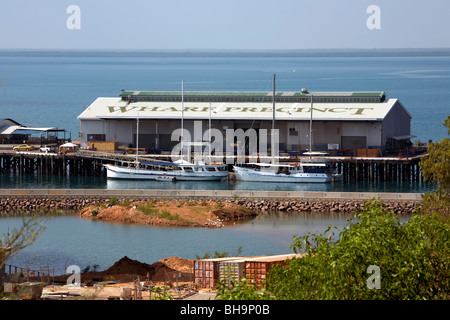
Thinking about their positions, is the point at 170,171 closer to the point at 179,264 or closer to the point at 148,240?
the point at 148,240

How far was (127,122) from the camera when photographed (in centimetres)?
9200

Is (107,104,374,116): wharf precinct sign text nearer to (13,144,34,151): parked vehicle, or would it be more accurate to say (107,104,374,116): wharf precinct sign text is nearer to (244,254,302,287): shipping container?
(13,144,34,151): parked vehicle

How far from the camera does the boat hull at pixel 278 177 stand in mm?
84250

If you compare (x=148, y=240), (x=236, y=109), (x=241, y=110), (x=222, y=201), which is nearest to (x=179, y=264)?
(x=148, y=240)

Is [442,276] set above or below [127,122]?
below

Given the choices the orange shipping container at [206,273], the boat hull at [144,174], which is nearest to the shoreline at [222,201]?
the boat hull at [144,174]

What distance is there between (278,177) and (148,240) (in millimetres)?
29346

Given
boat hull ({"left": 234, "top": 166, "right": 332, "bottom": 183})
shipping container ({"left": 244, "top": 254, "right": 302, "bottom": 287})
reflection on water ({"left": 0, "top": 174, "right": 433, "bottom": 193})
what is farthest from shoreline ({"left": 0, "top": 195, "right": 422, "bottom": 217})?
shipping container ({"left": 244, "top": 254, "right": 302, "bottom": 287})

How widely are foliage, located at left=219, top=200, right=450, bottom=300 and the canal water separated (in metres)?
20.6

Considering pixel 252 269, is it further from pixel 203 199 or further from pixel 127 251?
pixel 203 199

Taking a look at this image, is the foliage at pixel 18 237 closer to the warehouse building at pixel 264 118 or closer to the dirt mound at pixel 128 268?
the dirt mound at pixel 128 268

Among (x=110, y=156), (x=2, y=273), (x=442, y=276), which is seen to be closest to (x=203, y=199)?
(x=110, y=156)
